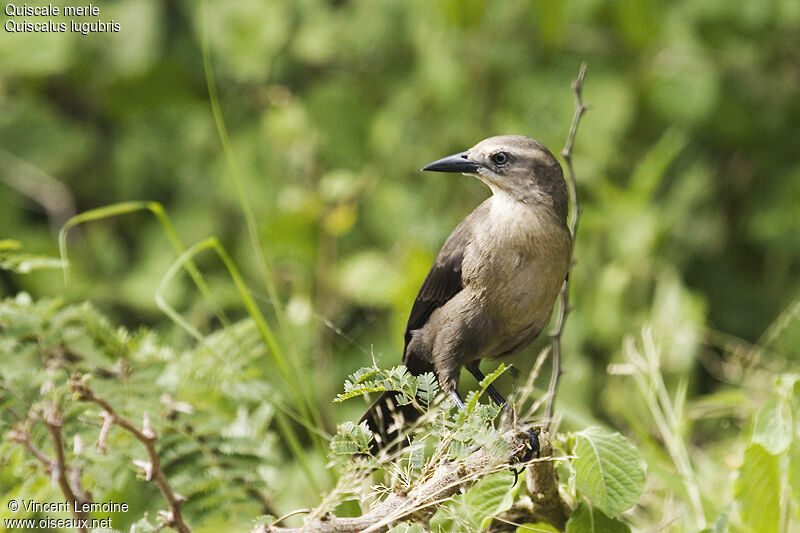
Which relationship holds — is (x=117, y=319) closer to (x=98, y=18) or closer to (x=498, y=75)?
(x=98, y=18)

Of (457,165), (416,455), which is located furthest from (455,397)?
(457,165)

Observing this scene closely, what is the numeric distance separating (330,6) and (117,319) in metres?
2.22

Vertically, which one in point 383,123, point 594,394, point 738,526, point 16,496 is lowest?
point 594,394

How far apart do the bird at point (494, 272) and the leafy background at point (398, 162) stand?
159 centimetres

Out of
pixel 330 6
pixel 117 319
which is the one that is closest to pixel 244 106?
pixel 330 6

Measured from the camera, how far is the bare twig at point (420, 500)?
160cm

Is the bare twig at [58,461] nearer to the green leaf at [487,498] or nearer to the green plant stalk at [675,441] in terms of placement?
the green leaf at [487,498]

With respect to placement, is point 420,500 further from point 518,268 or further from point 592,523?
point 518,268

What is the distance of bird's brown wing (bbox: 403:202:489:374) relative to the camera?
2.29m

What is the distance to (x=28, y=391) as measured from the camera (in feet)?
7.62

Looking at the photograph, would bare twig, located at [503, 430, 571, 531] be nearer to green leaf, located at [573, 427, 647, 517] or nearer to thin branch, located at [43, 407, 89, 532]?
green leaf, located at [573, 427, 647, 517]

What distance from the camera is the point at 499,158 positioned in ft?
7.61

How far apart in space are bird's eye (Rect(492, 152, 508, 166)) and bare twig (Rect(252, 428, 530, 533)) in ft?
2.46

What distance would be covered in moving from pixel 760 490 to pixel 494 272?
0.84 m
